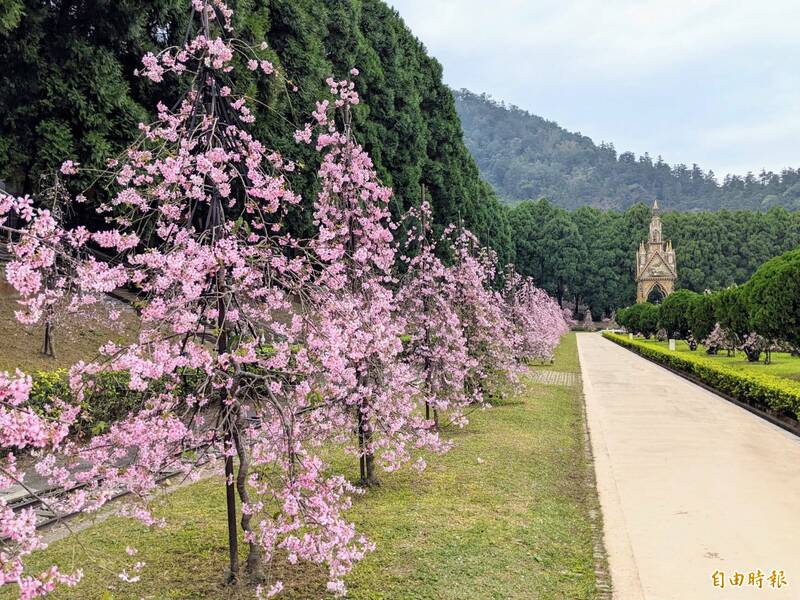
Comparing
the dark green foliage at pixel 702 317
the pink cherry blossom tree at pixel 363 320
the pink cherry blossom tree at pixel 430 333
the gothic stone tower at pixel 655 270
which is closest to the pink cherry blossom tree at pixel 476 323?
the pink cherry blossom tree at pixel 430 333

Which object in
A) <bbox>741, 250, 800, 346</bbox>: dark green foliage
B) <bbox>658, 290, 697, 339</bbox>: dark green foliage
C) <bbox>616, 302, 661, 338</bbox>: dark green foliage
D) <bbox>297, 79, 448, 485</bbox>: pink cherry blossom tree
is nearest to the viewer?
<bbox>297, 79, 448, 485</bbox>: pink cherry blossom tree

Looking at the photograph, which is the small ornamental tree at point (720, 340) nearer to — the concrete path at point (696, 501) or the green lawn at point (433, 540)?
the concrete path at point (696, 501)

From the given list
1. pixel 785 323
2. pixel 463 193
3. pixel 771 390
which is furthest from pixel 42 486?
pixel 463 193

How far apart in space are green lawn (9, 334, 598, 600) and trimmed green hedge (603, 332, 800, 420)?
613 centimetres

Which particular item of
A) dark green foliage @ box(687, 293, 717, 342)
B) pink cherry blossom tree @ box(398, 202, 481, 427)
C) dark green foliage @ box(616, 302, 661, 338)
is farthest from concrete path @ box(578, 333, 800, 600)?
dark green foliage @ box(616, 302, 661, 338)

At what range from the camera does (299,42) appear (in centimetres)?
1934

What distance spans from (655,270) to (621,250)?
6.03 meters

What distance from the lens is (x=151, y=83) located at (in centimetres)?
1529

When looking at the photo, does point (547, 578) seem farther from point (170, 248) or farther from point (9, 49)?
point (9, 49)

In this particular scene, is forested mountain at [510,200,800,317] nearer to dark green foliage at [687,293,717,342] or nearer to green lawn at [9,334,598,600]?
dark green foliage at [687,293,717,342]

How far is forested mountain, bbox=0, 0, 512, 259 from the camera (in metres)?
13.1

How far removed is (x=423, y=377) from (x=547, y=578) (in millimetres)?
5787

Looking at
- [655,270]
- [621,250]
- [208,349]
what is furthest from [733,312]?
[621,250]

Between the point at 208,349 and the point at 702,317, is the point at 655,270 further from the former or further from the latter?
the point at 208,349
